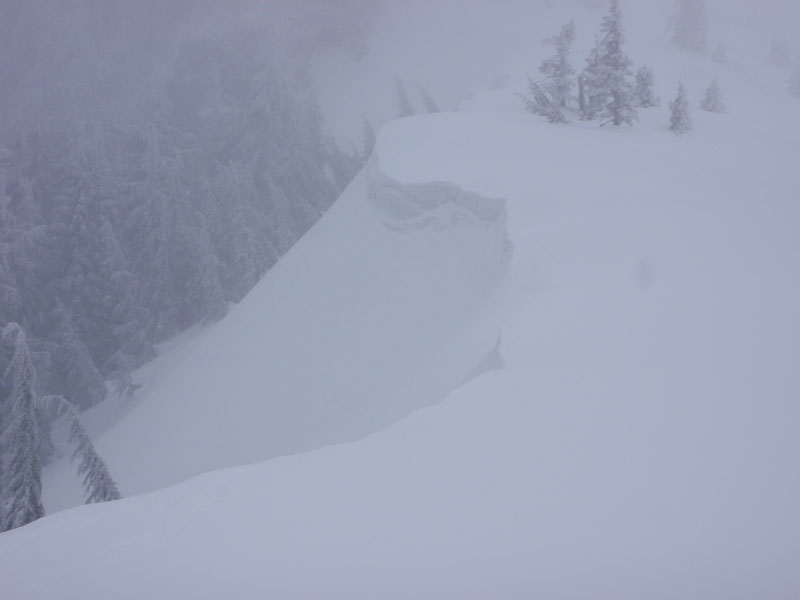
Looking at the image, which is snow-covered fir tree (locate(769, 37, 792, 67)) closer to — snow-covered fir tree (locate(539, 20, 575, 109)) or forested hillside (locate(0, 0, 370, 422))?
snow-covered fir tree (locate(539, 20, 575, 109))

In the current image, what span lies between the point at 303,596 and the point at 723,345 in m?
6.81

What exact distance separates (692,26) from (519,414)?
50.1 meters

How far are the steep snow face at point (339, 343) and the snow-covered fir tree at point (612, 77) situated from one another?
7.93 metres

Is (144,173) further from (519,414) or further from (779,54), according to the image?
(779,54)

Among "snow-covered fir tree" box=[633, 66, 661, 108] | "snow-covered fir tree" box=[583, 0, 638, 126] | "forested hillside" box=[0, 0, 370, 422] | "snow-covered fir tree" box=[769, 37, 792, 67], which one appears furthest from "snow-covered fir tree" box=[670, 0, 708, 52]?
"snow-covered fir tree" box=[583, 0, 638, 126]

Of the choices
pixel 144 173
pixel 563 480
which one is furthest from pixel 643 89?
pixel 144 173

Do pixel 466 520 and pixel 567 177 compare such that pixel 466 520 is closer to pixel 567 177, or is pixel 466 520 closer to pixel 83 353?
pixel 567 177

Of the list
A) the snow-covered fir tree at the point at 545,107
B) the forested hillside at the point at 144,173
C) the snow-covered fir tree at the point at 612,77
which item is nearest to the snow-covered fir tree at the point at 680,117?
the snow-covered fir tree at the point at 612,77

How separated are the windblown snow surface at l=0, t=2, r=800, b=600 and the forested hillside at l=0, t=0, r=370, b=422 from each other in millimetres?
13984

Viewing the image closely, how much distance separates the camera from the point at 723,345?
752 centimetres

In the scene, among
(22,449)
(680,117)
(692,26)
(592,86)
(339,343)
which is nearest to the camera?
(22,449)

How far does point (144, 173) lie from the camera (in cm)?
3441

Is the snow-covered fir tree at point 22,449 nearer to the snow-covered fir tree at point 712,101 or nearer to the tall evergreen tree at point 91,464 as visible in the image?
the tall evergreen tree at point 91,464

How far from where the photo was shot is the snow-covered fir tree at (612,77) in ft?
60.1
